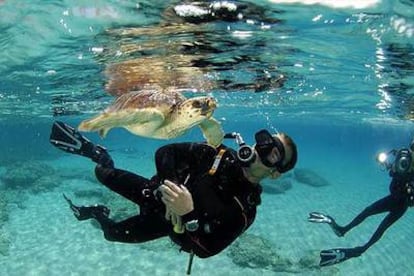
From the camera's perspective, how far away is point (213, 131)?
677cm

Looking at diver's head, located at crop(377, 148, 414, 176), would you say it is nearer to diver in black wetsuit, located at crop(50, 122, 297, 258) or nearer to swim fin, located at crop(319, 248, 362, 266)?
swim fin, located at crop(319, 248, 362, 266)

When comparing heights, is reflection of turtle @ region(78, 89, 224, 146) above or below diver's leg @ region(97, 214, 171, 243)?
above

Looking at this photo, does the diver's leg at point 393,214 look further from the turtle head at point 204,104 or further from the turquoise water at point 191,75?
the turtle head at point 204,104

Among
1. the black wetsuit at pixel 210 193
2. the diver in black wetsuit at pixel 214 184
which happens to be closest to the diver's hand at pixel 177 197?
the diver in black wetsuit at pixel 214 184

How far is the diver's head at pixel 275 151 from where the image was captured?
209 inches

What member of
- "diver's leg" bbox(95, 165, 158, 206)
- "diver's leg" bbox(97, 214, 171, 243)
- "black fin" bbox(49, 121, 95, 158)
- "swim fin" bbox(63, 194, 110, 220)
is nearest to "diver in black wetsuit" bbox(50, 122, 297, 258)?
"diver's leg" bbox(95, 165, 158, 206)

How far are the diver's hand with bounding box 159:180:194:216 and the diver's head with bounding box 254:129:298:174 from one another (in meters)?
1.12

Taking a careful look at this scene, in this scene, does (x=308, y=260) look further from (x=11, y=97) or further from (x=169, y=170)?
(x=11, y=97)

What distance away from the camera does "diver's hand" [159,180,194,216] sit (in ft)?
16.5

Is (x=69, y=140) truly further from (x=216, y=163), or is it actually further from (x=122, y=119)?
(x=216, y=163)

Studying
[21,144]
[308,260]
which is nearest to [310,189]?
[308,260]

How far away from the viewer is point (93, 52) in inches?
456

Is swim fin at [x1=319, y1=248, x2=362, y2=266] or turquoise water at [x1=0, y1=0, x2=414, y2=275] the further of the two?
swim fin at [x1=319, y1=248, x2=362, y2=266]

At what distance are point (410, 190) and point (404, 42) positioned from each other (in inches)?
164
